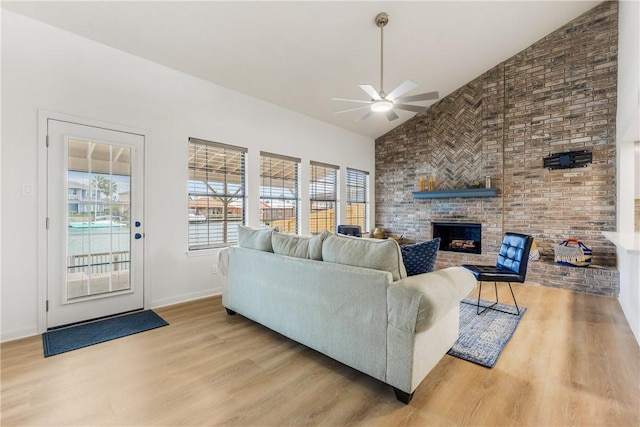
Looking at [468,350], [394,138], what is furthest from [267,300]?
[394,138]

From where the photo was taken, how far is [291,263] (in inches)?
95.7

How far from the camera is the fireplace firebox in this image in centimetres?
559

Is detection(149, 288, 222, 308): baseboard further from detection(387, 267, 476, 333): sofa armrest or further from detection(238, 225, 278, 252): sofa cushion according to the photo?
detection(387, 267, 476, 333): sofa armrest

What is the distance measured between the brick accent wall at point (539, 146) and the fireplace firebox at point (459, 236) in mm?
167

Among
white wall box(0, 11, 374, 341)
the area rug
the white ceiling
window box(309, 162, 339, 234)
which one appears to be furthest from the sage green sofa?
window box(309, 162, 339, 234)

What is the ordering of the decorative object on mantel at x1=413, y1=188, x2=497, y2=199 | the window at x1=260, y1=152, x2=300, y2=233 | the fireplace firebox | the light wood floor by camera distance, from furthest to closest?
the fireplace firebox
the decorative object on mantel at x1=413, y1=188, x2=497, y2=199
the window at x1=260, y1=152, x2=300, y2=233
the light wood floor

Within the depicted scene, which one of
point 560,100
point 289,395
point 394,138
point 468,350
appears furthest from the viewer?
point 394,138

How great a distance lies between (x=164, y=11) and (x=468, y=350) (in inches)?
164

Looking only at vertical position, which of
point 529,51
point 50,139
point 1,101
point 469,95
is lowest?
point 50,139

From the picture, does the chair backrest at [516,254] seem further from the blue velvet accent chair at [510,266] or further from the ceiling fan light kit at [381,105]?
the ceiling fan light kit at [381,105]

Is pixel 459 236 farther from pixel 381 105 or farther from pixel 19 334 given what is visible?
pixel 19 334

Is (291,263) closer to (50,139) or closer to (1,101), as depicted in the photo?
(50,139)

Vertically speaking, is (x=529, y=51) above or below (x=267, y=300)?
above

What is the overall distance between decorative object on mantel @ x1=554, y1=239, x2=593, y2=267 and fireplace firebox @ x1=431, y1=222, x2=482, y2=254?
49.1 inches
